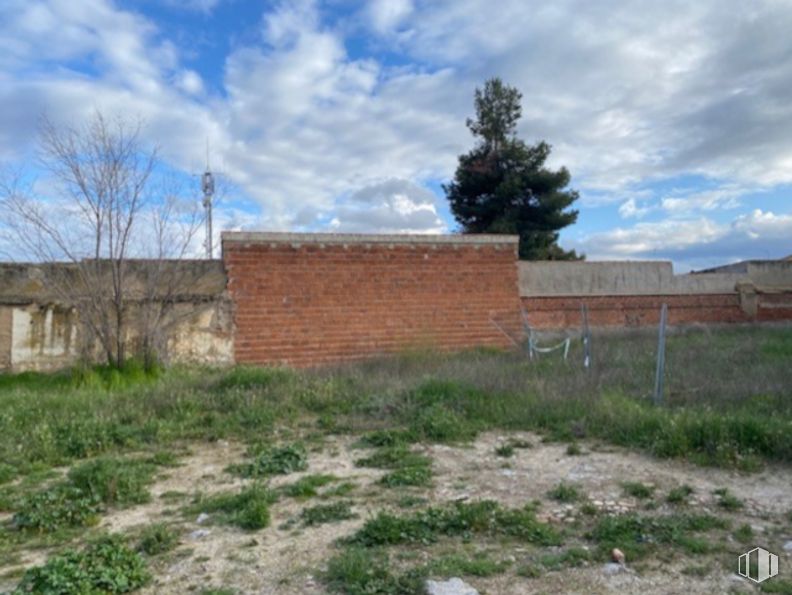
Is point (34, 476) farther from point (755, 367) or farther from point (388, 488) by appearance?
point (755, 367)

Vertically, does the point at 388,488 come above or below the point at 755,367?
below

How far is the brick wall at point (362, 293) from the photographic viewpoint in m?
10.6

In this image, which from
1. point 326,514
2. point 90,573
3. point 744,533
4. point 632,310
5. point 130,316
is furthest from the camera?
point 632,310

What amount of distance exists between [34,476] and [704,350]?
977 centimetres

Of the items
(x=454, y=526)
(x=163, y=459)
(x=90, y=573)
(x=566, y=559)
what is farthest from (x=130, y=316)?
(x=566, y=559)

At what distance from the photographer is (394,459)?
532cm

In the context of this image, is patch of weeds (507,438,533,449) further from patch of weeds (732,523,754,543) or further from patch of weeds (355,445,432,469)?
patch of weeds (732,523,754,543)

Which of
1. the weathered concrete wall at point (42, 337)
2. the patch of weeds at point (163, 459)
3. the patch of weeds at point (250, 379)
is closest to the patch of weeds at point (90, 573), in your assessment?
the patch of weeds at point (163, 459)

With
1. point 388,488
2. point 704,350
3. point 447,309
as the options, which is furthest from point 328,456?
point 704,350

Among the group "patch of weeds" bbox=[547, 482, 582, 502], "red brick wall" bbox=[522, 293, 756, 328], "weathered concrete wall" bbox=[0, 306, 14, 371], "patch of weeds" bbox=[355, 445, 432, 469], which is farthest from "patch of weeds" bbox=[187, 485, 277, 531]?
"red brick wall" bbox=[522, 293, 756, 328]

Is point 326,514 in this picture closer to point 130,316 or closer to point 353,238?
point 130,316

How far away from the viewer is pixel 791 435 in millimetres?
5062

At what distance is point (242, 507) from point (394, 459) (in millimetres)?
1491

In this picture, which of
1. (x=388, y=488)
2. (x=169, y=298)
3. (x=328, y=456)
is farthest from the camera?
(x=169, y=298)
